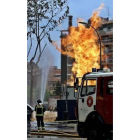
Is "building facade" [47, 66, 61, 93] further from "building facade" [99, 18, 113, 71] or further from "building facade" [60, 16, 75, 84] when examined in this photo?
"building facade" [99, 18, 113, 71]

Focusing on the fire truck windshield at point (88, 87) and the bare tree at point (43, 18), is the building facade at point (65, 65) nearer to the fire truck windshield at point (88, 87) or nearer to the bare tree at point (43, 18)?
the bare tree at point (43, 18)

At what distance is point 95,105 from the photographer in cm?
846

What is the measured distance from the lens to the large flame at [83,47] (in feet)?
28.3

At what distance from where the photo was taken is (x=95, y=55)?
864 cm

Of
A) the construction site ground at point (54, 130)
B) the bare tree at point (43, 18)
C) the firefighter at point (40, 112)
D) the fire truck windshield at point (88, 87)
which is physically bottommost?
the construction site ground at point (54, 130)

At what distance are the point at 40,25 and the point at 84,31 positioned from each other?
84 centimetres

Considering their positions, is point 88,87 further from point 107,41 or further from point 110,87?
point 107,41

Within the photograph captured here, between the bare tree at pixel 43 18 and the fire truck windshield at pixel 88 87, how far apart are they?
37.8 inches

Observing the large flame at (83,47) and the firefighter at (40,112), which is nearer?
the large flame at (83,47)

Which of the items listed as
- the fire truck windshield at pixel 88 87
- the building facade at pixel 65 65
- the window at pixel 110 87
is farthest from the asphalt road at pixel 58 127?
the window at pixel 110 87

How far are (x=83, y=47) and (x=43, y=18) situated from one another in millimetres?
925
